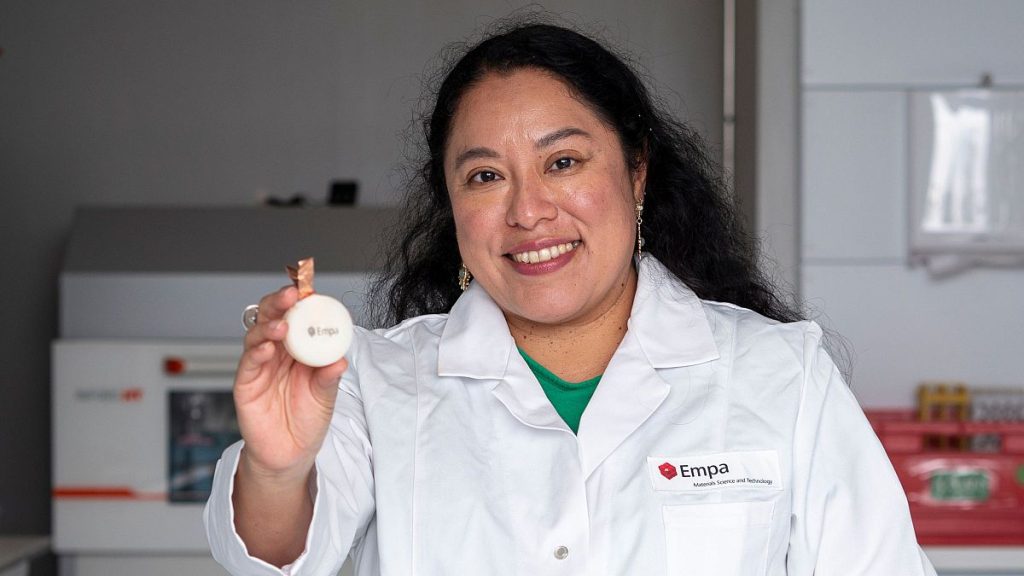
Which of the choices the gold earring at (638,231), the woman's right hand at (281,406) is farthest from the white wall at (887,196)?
the woman's right hand at (281,406)

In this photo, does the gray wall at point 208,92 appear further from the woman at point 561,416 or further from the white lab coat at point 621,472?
the white lab coat at point 621,472

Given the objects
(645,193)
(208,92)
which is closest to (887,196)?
(645,193)

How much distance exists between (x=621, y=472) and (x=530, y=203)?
1.03ft

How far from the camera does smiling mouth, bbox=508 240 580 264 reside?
1.27 metres

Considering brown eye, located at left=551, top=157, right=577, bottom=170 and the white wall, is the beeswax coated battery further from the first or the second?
the white wall

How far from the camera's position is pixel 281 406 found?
39.3 inches

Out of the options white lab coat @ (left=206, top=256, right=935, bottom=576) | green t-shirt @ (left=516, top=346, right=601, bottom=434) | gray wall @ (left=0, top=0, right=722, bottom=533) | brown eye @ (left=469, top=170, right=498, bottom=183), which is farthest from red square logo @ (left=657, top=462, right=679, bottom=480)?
gray wall @ (left=0, top=0, right=722, bottom=533)

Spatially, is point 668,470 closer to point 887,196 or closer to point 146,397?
point 887,196

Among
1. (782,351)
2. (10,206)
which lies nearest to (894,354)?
(782,351)

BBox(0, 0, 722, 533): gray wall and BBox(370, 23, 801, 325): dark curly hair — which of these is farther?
BBox(0, 0, 722, 533): gray wall

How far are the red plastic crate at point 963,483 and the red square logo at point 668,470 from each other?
3.88 ft

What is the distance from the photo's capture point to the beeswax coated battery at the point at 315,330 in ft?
3.01

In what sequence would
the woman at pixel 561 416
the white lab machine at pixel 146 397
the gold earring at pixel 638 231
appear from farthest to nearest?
the white lab machine at pixel 146 397, the gold earring at pixel 638 231, the woman at pixel 561 416

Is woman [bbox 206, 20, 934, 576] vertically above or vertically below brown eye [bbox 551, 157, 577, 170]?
below
